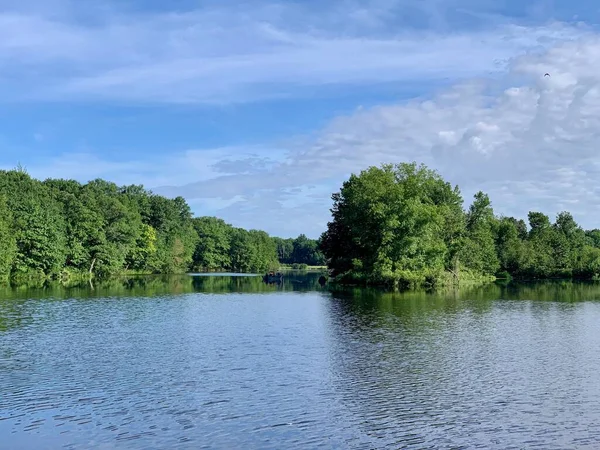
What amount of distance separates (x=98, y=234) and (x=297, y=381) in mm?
94090

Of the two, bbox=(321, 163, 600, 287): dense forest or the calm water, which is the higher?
bbox=(321, 163, 600, 287): dense forest

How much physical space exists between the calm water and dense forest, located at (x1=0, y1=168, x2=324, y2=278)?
52.0 meters

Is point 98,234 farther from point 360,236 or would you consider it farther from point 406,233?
point 406,233

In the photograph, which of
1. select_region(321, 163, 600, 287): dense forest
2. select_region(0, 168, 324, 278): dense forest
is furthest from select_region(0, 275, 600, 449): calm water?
select_region(0, 168, 324, 278): dense forest

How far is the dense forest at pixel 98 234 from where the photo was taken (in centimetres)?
9031

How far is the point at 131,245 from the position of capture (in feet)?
422

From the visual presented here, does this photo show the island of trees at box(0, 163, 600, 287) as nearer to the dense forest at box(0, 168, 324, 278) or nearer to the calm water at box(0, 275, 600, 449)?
the dense forest at box(0, 168, 324, 278)

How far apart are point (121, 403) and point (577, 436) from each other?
14007 millimetres

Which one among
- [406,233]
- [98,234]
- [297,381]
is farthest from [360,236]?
[297,381]

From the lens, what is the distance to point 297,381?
2317 centimetres

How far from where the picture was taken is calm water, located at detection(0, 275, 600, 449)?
54.7 ft

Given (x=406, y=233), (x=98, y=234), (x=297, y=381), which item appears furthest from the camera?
(x=98, y=234)

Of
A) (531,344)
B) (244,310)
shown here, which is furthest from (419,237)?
(531,344)

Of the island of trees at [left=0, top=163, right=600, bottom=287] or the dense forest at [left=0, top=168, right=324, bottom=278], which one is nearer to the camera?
the island of trees at [left=0, top=163, right=600, bottom=287]
